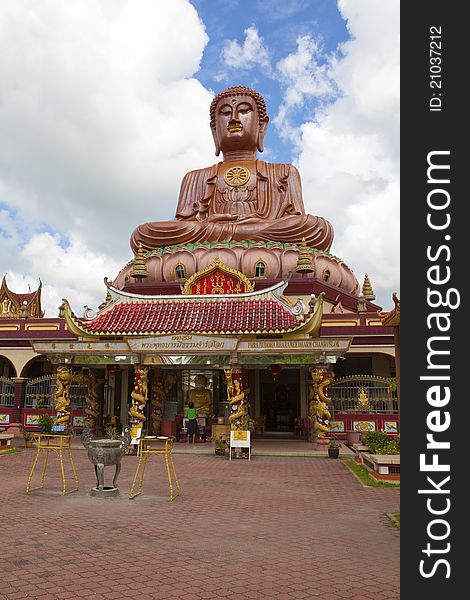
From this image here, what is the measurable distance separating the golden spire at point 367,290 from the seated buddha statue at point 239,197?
2.66 m

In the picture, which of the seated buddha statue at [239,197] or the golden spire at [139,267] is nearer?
the golden spire at [139,267]

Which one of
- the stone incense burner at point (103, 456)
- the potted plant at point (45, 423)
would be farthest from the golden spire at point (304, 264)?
the stone incense burner at point (103, 456)

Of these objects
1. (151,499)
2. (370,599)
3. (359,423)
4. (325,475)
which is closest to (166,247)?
(359,423)

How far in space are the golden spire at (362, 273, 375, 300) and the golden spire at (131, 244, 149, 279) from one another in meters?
10.6

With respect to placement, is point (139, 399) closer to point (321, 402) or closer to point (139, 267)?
point (321, 402)

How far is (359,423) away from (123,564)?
14.1m

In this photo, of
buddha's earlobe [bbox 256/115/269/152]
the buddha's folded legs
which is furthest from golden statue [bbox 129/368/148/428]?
buddha's earlobe [bbox 256/115/269/152]

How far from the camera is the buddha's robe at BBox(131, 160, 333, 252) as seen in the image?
85.0 ft

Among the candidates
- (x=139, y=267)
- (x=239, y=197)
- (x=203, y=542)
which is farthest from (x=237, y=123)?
(x=203, y=542)

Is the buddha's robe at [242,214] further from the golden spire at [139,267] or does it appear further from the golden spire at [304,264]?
the golden spire at [304,264]

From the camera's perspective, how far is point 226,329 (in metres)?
17.2

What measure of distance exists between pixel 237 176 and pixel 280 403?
11768 mm

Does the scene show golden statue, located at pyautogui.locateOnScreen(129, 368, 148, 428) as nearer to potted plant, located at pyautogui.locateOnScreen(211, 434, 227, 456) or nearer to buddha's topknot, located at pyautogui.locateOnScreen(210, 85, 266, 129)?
potted plant, located at pyautogui.locateOnScreen(211, 434, 227, 456)

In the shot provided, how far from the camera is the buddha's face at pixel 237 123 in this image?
95.8 feet
